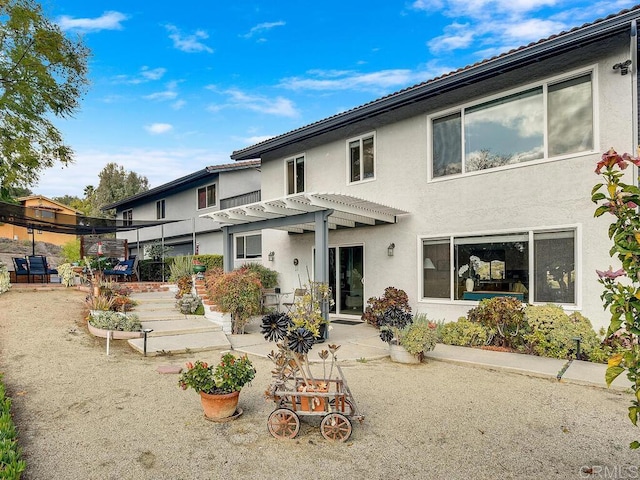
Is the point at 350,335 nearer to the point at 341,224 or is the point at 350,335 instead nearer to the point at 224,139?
the point at 341,224

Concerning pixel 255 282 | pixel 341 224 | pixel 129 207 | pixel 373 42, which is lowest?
pixel 255 282

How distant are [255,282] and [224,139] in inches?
562

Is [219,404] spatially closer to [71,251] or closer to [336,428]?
[336,428]

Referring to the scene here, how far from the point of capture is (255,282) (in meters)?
9.68

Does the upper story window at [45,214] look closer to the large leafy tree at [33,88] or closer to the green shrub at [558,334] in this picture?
the large leafy tree at [33,88]

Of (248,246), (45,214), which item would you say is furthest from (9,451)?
(45,214)

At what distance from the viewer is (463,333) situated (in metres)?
8.20

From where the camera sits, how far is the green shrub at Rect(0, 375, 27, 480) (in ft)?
10.1

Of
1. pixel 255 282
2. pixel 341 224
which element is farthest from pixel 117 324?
pixel 341 224

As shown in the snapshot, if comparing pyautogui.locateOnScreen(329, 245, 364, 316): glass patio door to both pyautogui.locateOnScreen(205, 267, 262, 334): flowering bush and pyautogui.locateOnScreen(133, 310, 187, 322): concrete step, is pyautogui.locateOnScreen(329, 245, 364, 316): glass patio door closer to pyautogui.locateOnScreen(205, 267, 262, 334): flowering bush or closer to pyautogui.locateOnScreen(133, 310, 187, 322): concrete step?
pyautogui.locateOnScreen(205, 267, 262, 334): flowering bush

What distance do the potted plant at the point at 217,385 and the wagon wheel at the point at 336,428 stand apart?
41.4 inches

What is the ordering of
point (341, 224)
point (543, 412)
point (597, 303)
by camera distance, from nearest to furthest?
point (543, 412)
point (597, 303)
point (341, 224)

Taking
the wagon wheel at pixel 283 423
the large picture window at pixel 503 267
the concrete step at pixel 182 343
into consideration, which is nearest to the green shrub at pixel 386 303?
the large picture window at pixel 503 267

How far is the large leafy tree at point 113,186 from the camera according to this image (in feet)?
136
